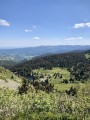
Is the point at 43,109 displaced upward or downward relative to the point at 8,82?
upward

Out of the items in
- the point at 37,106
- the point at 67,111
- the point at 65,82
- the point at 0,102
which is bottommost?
the point at 65,82

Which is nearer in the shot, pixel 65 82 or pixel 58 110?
pixel 58 110

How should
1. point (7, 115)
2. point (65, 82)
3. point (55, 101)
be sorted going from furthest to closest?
point (65, 82)
point (55, 101)
point (7, 115)

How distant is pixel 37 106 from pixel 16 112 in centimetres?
386

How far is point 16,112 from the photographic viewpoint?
1831 cm

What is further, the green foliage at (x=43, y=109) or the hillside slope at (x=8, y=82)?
the hillside slope at (x=8, y=82)

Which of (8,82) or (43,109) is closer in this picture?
(43,109)

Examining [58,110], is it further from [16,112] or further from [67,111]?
[16,112]

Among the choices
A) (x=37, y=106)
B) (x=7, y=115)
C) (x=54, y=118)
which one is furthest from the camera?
(x=37, y=106)

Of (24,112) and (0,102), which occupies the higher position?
(0,102)

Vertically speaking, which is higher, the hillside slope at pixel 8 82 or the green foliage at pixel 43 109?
the green foliage at pixel 43 109

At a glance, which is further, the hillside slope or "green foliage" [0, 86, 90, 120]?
the hillside slope

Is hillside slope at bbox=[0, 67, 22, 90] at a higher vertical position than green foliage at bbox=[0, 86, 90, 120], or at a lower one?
lower

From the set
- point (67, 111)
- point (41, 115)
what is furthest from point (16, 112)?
point (67, 111)
